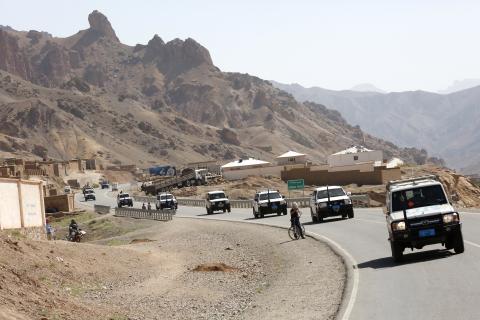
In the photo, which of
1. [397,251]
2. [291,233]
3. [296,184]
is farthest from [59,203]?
[397,251]

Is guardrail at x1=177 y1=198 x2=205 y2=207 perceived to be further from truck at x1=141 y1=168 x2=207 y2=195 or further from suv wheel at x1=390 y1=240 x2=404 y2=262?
suv wheel at x1=390 y1=240 x2=404 y2=262

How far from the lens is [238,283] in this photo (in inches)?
890

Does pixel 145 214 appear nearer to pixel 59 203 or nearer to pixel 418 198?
pixel 59 203

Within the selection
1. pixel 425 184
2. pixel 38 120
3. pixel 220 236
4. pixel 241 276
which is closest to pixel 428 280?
pixel 425 184

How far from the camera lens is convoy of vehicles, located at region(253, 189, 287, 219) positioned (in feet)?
166

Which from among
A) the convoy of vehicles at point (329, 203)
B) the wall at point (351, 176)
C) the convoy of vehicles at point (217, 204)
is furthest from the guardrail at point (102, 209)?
the convoy of vehicles at point (329, 203)

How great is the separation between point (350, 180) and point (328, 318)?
236ft

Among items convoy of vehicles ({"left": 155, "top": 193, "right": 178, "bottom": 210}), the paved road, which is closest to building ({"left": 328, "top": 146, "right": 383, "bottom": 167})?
convoy of vehicles ({"left": 155, "top": 193, "right": 178, "bottom": 210})

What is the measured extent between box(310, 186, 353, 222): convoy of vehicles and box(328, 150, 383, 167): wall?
2644 inches

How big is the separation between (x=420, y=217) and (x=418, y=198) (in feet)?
3.70

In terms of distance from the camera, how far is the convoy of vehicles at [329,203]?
39438mm

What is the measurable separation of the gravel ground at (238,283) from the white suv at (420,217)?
169cm

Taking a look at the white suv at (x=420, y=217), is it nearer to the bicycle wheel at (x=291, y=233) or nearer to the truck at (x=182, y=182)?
the bicycle wheel at (x=291, y=233)

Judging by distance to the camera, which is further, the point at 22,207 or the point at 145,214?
the point at 145,214
